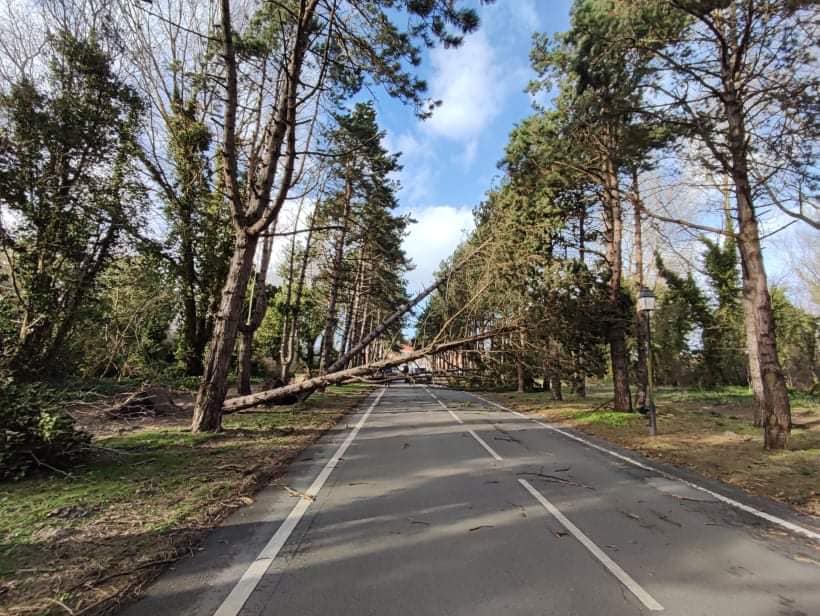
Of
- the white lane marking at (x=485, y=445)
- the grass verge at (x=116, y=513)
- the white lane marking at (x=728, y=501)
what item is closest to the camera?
the grass verge at (x=116, y=513)

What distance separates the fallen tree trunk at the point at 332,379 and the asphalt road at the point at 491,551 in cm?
438

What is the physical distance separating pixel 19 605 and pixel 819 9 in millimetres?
14140

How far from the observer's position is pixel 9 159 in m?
12.1

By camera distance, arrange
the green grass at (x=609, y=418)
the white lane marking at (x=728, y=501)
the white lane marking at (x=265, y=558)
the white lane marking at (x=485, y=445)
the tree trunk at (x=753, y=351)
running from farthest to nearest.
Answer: the green grass at (x=609, y=418), the tree trunk at (x=753, y=351), the white lane marking at (x=485, y=445), the white lane marking at (x=728, y=501), the white lane marking at (x=265, y=558)

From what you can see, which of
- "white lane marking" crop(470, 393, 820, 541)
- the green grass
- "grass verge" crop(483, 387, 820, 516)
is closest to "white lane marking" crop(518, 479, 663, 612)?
"white lane marking" crop(470, 393, 820, 541)

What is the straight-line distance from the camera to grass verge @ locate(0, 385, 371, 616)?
3.33 m

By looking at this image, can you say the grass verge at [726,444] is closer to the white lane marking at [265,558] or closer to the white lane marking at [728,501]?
the white lane marking at [728,501]

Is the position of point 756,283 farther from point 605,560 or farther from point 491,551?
point 491,551

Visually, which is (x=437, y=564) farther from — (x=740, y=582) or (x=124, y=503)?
(x=124, y=503)

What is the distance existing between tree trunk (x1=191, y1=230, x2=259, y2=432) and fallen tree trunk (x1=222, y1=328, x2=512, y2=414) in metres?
1.71

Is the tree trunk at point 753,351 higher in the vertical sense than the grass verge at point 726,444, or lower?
higher

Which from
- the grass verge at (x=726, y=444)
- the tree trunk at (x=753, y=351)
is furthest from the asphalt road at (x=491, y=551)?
the tree trunk at (x=753, y=351)

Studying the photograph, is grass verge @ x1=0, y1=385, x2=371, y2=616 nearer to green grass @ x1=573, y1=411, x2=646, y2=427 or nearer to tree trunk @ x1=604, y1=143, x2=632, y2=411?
green grass @ x1=573, y1=411, x2=646, y2=427

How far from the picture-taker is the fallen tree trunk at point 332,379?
11.6 metres
